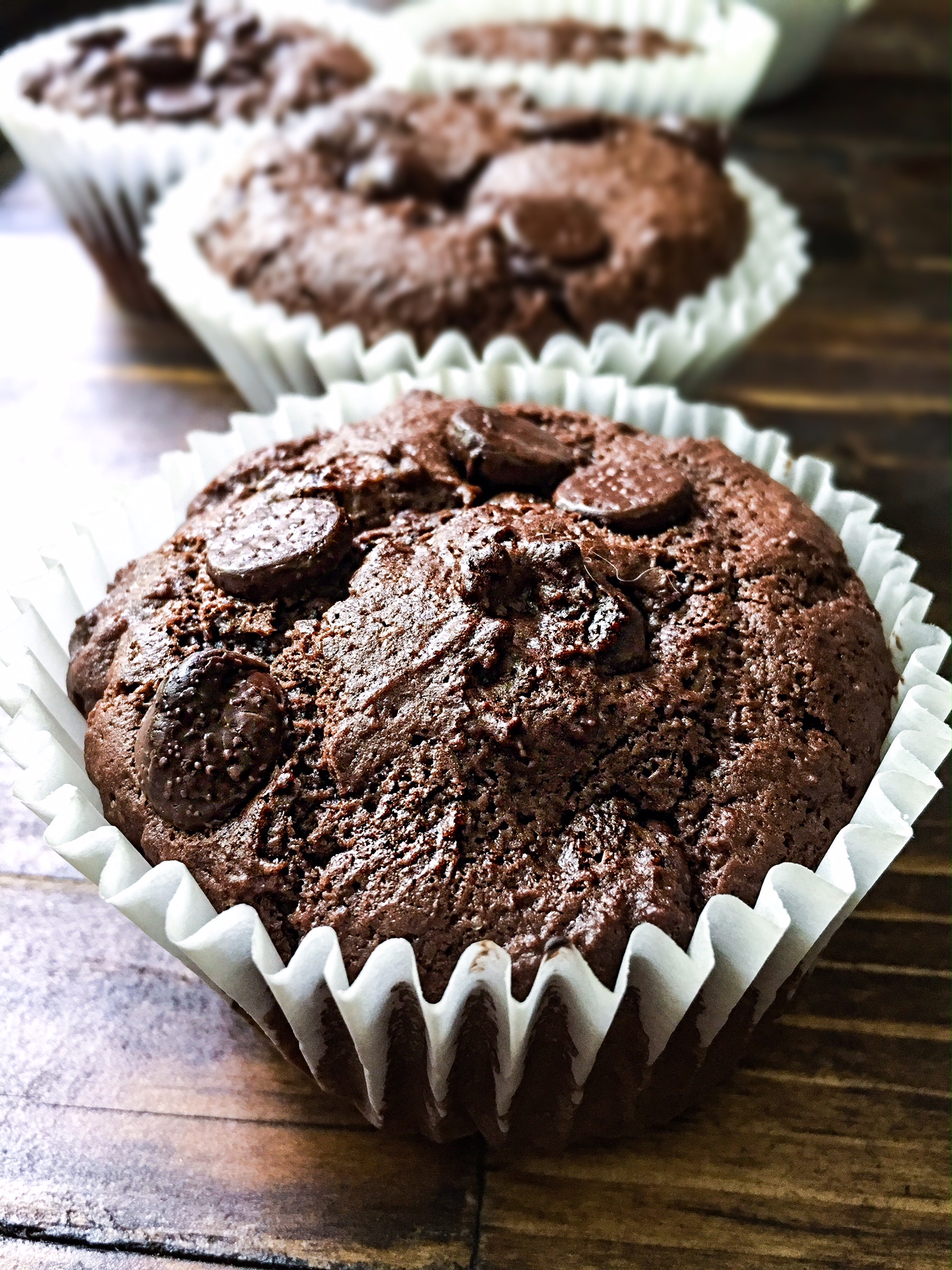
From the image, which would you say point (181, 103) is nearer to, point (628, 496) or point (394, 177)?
point (394, 177)

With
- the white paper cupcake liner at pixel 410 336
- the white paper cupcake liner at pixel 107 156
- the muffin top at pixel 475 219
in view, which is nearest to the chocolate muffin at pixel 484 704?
the white paper cupcake liner at pixel 410 336

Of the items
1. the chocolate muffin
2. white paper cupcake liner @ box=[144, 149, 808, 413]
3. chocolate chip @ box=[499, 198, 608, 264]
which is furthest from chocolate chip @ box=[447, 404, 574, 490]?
chocolate chip @ box=[499, 198, 608, 264]

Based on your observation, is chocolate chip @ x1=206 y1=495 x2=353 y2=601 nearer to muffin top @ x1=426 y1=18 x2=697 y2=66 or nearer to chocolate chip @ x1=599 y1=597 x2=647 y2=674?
chocolate chip @ x1=599 y1=597 x2=647 y2=674

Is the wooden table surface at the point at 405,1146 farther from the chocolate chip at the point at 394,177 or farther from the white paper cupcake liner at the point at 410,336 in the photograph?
the chocolate chip at the point at 394,177

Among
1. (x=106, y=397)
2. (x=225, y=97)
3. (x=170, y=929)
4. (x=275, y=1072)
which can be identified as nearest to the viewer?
(x=170, y=929)

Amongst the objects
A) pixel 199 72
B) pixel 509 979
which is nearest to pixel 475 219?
pixel 199 72

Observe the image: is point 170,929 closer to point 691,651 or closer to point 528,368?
point 691,651

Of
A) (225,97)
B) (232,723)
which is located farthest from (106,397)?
(232,723)
